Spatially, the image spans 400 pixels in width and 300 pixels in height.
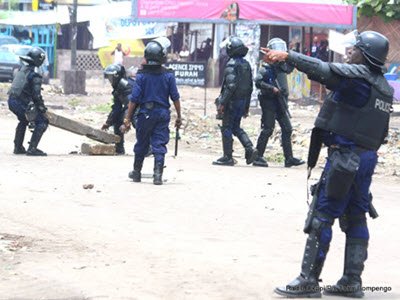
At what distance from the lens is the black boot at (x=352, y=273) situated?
229 inches

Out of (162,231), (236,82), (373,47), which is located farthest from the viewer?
(236,82)

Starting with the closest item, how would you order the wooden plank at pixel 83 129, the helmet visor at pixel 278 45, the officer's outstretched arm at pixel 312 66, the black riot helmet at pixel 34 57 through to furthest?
the officer's outstretched arm at pixel 312 66 < the helmet visor at pixel 278 45 < the black riot helmet at pixel 34 57 < the wooden plank at pixel 83 129

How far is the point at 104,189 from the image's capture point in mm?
10617

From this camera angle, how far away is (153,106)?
1116cm

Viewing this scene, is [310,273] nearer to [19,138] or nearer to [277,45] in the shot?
[277,45]

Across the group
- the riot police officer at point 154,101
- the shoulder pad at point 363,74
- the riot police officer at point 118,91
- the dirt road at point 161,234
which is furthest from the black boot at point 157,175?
the shoulder pad at point 363,74

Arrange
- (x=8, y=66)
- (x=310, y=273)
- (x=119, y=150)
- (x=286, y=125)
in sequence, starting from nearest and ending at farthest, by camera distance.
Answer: (x=310, y=273) < (x=286, y=125) < (x=119, y=150) < (x=8, y=66)

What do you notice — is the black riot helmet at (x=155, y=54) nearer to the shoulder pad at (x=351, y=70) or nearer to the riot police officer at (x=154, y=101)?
the riot police officer at (x=154, y=101)

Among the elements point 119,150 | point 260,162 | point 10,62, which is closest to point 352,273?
point 260,162

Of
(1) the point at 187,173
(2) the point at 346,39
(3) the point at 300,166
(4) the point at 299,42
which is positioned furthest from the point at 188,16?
(1) the point at 187,173

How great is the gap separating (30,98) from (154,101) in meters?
3.78

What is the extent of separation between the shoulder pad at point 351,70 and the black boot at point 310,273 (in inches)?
37.8

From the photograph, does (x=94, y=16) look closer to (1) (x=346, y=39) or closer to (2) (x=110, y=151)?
(1) (x=346, y=39)

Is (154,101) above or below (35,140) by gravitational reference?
above
